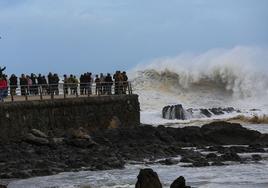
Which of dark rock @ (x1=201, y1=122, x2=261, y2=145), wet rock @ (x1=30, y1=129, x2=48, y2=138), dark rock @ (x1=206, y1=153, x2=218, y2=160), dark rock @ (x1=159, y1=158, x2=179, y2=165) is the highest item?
wet rock @ (x1=30, y1=129, x2=48, y2=138)

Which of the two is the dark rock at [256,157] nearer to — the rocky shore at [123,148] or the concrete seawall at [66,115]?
the rocky shore at [123,148]

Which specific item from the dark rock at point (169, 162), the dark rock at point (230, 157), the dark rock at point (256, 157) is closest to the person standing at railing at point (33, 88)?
the dark rock at point (169, 162)

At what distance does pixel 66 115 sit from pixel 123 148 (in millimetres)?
3810

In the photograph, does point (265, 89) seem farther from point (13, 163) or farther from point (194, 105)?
point (13, 163)

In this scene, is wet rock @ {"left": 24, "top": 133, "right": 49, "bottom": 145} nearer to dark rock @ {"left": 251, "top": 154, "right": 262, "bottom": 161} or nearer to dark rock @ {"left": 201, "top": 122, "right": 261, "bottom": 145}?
dark rock @ {"left": 251, "top": 154, "right": 262, "bottom": 161}

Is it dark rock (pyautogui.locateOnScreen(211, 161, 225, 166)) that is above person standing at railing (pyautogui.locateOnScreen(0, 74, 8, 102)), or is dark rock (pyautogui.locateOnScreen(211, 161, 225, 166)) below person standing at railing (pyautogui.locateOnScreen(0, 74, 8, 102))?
below

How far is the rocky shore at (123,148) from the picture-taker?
18.9 meters

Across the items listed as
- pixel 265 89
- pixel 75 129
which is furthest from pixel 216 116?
pixel 75 129

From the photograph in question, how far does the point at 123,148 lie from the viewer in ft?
74.2

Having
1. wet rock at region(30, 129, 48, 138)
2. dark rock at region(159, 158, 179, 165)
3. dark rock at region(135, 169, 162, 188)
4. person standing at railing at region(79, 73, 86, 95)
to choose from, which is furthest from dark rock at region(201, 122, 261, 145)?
dark rock at region(135, 169, 162, 188)

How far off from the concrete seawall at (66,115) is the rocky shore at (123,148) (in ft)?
2.18

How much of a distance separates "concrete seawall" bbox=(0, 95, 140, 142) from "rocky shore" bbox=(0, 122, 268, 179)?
663 mm

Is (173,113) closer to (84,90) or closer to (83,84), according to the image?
(84,90)

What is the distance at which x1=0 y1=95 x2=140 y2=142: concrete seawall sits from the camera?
22.9 meters
